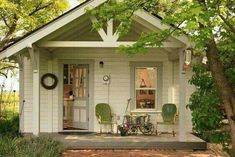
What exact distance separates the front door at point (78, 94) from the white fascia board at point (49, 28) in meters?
2.83

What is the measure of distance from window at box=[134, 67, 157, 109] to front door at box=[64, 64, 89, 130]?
1.54 m

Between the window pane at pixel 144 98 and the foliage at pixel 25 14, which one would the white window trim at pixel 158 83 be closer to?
the window pane at pixel 144 98

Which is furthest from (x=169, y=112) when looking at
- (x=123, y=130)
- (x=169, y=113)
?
(x=123, y=130)

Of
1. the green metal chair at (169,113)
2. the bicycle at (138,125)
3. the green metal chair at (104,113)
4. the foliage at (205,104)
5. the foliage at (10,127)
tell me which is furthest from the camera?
the green metal chair at (104,113)

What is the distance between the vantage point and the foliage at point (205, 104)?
7059 millimetres

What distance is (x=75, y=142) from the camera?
10148mm

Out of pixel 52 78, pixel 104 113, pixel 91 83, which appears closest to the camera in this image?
pixel 104 113

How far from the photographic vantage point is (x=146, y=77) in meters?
12.4

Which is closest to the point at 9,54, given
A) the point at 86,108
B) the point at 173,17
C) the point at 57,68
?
the point at 57,68

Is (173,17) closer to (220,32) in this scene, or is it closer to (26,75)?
(220,32)

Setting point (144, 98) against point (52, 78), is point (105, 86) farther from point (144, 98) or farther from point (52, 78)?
point (52, 78)

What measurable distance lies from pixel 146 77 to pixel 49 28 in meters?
3.96

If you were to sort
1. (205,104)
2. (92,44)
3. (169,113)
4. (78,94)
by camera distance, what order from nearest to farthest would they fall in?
(205,104), (92,44), (169,113), (78,94)

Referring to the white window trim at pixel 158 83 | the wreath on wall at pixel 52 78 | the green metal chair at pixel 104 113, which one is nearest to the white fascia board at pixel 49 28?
the wreath on wall at pixel 52 78
